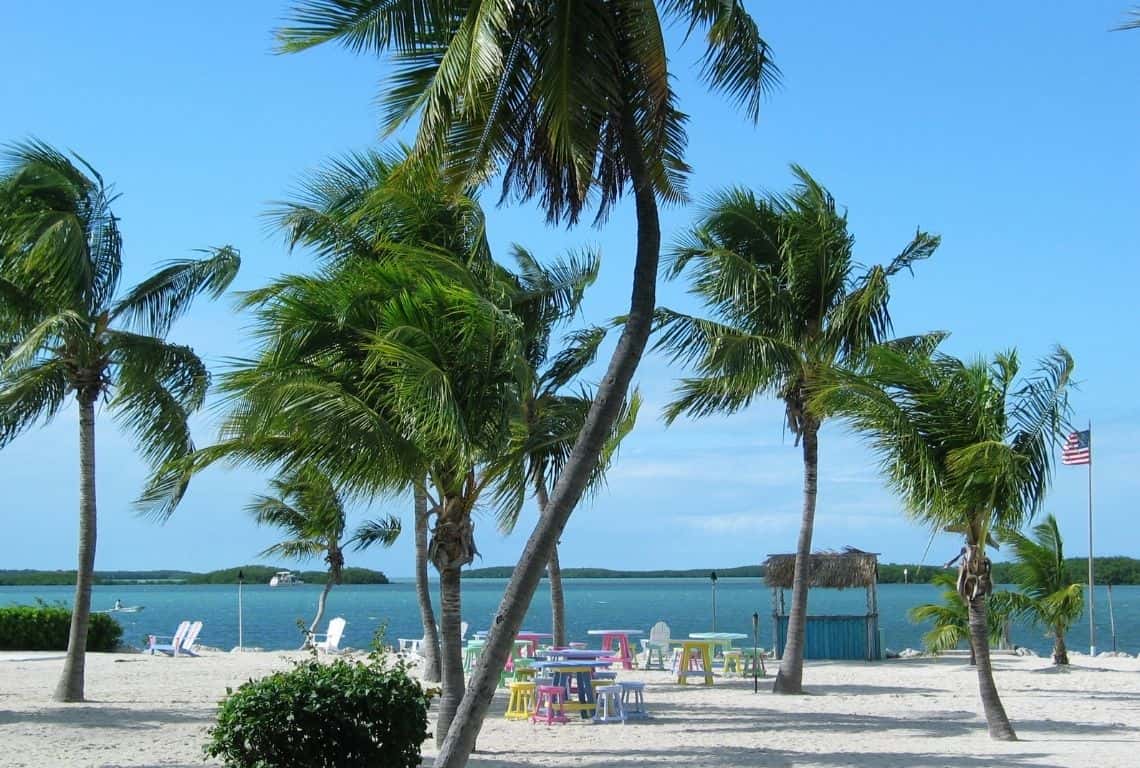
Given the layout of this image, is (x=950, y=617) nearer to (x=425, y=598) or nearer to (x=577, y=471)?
(x=425, y=598)

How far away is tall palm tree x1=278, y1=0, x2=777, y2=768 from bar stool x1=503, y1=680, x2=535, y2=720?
706 centimetres

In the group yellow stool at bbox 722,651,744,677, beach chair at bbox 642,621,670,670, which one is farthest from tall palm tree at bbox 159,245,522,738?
beach chair at bbox 642,621,670,670

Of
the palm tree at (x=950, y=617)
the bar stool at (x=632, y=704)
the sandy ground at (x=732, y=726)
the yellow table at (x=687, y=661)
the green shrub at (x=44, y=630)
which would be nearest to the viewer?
the sandy ground at (x=732, y=726)

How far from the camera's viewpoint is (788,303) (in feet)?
58.1

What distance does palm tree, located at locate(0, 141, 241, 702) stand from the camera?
15648mm

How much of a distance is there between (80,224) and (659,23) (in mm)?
9903

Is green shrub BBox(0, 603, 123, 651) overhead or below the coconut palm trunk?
below

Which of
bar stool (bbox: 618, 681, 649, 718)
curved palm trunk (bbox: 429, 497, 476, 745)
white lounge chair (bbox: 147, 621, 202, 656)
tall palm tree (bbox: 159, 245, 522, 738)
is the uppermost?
tall palm tree (bbox: 159, 245, 522, 738)

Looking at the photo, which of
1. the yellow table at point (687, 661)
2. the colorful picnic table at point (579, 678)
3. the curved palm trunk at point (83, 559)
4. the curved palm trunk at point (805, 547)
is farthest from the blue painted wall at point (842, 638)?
the curved palm trunk at point (83, 559)

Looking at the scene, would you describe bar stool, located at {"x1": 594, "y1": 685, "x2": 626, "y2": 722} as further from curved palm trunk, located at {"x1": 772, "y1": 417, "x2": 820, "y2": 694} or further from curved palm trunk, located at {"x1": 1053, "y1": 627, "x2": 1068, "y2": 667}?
curved palm trunk, located at {"x1": 1053, "y1": 627, "x2": 1068, "y2": 667}

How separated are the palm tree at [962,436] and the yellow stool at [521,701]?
5361mm

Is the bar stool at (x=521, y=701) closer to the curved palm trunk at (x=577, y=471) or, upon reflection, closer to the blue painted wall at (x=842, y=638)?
the curved palm trunk at (x=577, y=471)

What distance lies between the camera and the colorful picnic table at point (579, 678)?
1541 cm

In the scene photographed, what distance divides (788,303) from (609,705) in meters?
6.16
